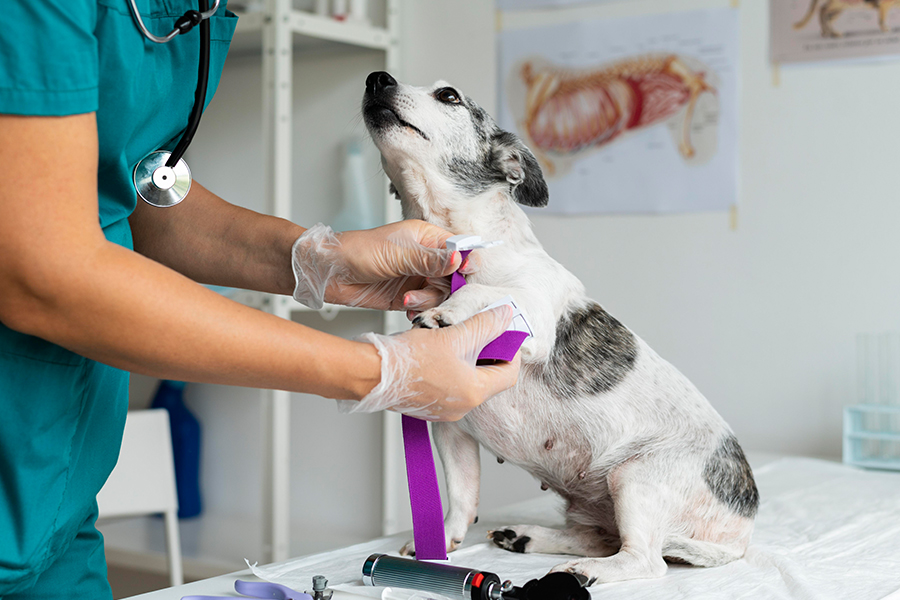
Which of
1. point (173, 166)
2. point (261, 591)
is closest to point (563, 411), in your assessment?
point (261, 591)

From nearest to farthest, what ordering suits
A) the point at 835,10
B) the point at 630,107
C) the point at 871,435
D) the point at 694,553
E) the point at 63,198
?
the point at 63,198 → the point at 694,553 → the point at 871,435 → the point at 835,10 → the point at 630,107

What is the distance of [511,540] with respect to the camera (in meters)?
1.04

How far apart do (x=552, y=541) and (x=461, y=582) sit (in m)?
0.28

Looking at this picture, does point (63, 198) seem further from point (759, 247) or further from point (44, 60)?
point (759, 247)

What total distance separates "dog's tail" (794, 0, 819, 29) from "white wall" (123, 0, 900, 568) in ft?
0.25

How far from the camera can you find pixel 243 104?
95.7 inches

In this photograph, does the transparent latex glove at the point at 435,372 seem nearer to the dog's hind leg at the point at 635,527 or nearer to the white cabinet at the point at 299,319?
the dog's hind leg at the point at 635,527

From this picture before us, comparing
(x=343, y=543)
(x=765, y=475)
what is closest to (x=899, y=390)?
(x=765, y=475)

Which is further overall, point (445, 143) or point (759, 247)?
point (759, 247)

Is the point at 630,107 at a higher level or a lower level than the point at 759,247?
higher

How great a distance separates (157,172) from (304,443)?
5.67ft

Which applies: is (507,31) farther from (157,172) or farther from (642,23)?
(157,172)

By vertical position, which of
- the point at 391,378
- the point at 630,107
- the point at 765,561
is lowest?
the point at 765,561

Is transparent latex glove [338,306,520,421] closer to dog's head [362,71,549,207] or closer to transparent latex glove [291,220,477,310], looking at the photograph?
transparent latex glove [291,220,477,310]
